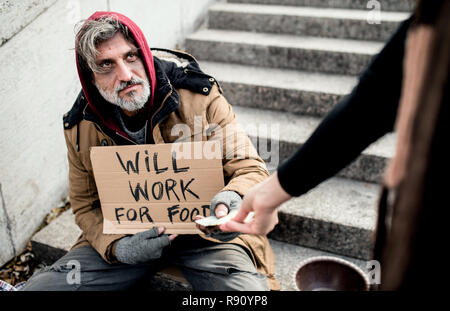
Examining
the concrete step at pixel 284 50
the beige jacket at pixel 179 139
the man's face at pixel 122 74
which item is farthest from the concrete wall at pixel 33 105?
the concrete step at pixel 284 50

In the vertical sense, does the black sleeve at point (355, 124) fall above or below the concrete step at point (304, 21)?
below

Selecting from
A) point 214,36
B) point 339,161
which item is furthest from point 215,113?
point 214,36

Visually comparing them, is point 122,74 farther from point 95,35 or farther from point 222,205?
point 222,205

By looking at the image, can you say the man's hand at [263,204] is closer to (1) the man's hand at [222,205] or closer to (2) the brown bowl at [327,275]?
(1) the man's hand at [222,205]

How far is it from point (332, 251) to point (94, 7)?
2.49 m

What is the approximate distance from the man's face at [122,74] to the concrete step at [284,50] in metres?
1.85

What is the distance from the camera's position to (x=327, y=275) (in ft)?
6.90

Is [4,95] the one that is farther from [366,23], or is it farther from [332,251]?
[366,23]

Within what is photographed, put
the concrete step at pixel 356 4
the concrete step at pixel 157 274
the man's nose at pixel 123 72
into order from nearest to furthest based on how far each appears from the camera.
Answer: the man's nose at pixel 123 72, the concrete step at pixel 157 274, the concrete step at pixel 356 4

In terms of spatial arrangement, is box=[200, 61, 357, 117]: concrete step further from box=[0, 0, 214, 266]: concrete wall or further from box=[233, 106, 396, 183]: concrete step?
box=[0, 0, 214, 266]: concrete wall

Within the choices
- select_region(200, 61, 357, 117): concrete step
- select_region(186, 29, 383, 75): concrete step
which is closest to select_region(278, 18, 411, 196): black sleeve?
select_region(200, 61, 357, 117): concrete step

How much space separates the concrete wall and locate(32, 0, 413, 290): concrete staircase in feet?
0.69

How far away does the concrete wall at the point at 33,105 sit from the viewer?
2223 millimetres

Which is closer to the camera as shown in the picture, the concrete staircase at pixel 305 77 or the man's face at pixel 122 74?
the man's face at pixel 122 74
